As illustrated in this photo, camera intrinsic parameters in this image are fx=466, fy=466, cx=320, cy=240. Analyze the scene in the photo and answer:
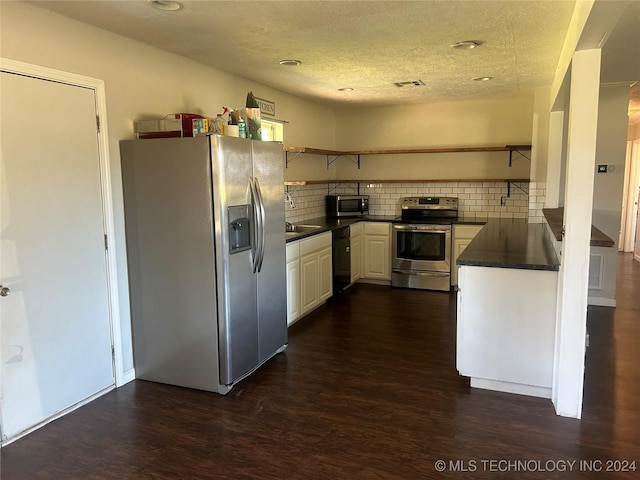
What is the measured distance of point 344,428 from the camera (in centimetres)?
265

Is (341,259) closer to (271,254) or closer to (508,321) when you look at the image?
(271,254)

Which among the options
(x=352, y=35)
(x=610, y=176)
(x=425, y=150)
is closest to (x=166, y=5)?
(x=352, y=35)

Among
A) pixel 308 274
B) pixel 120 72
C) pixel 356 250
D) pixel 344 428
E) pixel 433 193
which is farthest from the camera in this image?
pixel 433 193

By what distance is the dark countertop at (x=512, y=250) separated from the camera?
2943 mm

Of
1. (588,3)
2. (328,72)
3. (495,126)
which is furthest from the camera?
(495,126)

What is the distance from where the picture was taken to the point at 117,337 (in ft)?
10.5

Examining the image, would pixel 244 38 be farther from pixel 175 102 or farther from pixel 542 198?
pixel 542 198

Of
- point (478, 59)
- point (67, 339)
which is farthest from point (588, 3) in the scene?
point (67, 339)

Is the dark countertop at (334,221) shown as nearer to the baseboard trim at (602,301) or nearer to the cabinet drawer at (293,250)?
the cabinet drawer at (293,250)

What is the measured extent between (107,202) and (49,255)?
52 cm

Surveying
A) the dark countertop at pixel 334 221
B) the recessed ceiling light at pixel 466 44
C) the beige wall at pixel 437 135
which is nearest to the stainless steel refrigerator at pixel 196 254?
the dark countertop at pixel 334 221

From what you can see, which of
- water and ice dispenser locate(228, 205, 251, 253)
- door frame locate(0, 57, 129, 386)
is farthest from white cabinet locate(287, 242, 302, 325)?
door frame locate(0, 57, 129, 386)

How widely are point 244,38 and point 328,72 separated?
116 cm

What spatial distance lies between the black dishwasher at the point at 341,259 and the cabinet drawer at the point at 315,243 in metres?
0.23
